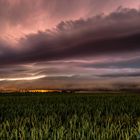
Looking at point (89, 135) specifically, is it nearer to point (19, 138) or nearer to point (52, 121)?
point (19, 138)

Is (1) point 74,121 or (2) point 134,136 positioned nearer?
(2) point 134,136

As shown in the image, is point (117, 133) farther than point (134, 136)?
Yes

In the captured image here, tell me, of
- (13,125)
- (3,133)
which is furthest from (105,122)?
(3,133)

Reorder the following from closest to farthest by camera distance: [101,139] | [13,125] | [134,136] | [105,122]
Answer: [101,139] → [134,136] → [13,125] → [105,122]

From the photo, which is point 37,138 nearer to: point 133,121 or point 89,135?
point 89,135

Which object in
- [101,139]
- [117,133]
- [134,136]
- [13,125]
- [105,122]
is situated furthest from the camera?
[105,122]

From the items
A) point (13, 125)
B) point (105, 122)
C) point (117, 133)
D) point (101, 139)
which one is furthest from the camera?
point (105, 122)

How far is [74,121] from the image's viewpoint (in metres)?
10.3

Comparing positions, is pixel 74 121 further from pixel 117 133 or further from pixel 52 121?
pixel 117 133

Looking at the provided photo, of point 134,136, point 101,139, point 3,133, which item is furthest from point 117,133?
point 3,133

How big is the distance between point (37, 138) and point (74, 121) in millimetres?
2859

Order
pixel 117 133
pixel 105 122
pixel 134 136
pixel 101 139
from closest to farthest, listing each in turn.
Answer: pixel 101 139 < pixel 134 136 < pixel 117 133 < pixel 105 122

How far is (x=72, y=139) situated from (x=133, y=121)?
4.05 m

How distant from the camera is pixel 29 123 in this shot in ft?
34.1
